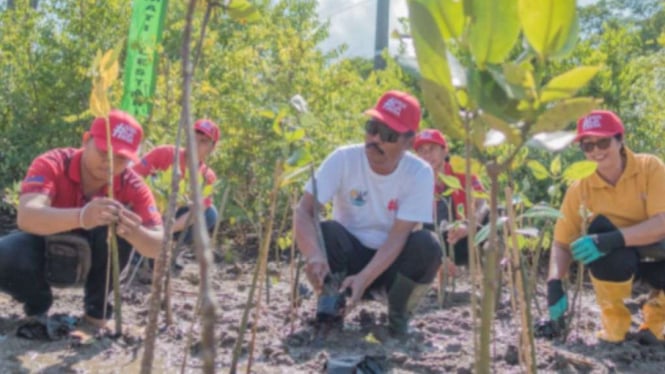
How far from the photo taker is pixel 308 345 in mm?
2920

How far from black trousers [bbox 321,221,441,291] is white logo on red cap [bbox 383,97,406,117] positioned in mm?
509

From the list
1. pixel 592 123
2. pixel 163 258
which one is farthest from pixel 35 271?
pixel 592 123

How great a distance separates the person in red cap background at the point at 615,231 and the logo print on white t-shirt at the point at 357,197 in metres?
0.81

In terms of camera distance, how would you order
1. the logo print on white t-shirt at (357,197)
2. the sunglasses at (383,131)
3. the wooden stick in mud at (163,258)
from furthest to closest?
the logo print on white t-shirt at (357,197) → the sunglasses at (383,131) → the wooden stick in mud at (163,258)

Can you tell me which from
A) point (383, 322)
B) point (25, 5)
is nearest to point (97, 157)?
point (383, 322)

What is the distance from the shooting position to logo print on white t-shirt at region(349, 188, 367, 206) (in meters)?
3.23

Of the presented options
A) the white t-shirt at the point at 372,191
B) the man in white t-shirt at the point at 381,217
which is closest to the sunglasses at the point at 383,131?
the man in white t-shirt at the point at 381,217

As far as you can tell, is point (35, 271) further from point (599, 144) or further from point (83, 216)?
point (599, 144)

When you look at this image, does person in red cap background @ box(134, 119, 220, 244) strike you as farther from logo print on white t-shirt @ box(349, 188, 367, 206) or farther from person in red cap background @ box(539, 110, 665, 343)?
person in red cap background @ box(539, 110, 665, 343)

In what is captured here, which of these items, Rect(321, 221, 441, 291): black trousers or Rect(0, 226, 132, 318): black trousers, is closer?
Rect(0, 226, 132, 318): black trousers

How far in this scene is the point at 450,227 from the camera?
11.0 feet

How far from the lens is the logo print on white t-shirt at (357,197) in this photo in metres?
3.23

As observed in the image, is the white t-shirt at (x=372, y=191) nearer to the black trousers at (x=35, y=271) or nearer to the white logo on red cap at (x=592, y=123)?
the white logo on red cap at (x=592, y=123)

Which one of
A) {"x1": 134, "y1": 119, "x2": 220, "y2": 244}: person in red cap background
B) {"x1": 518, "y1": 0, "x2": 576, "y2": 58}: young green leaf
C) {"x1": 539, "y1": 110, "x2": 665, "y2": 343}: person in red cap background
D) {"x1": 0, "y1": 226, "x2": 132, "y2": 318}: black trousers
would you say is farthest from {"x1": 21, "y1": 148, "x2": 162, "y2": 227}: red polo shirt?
{"x1": 518, "y1": 0, "x2": 576, "y2": 58}: young green leaf
